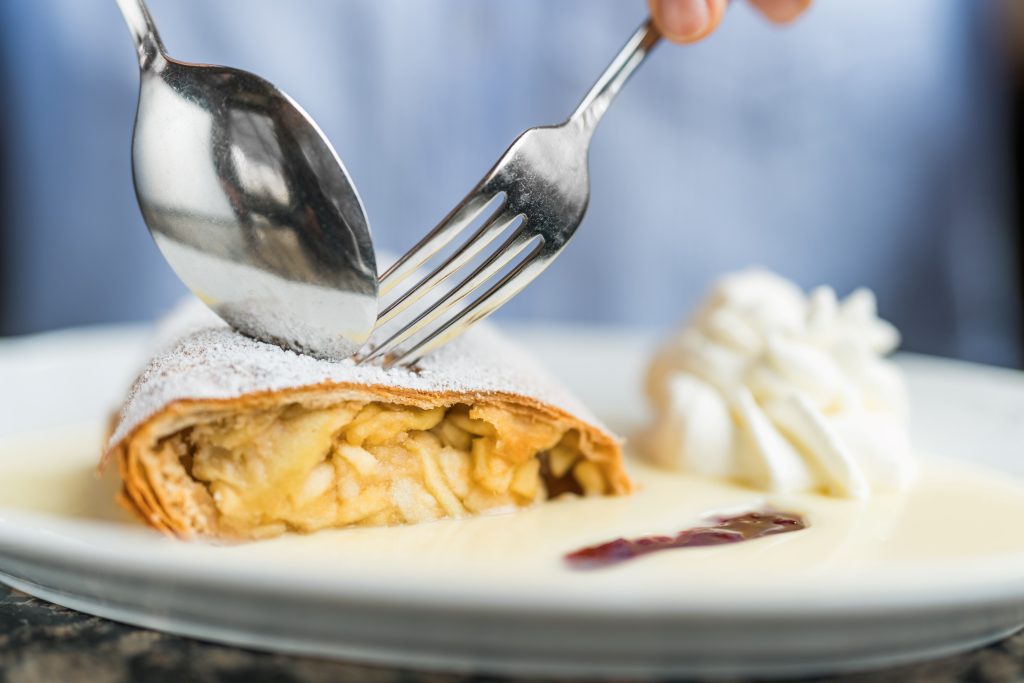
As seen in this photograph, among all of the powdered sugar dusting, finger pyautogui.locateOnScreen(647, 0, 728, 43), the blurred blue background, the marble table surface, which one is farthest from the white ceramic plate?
the blurred blue background

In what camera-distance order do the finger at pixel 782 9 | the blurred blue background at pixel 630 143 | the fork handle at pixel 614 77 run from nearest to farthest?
1. the fork handle at pixel 614 77
2. the finger at pixel 782 9
3. the blurred blue background at pixel 630 143

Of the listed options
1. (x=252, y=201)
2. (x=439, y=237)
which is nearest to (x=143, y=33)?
(x=252, y=201)

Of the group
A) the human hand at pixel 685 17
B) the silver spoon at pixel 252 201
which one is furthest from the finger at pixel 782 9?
the silver spoon at pixel 252 201

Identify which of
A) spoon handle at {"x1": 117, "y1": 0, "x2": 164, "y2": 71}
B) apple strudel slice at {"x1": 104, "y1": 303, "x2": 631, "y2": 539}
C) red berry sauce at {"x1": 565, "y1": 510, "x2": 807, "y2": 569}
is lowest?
red berry sauce at {"x1": 565, "y1": 510, "x2": 807, "y2": 569}

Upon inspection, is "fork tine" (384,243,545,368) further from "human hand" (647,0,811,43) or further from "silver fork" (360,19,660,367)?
"human hand" (647,0,811,43)

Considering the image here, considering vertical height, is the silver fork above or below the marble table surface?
above

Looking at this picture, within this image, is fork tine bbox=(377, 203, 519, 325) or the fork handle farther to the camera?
the fork handle

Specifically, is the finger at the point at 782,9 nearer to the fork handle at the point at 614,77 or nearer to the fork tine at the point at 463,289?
the fork handle at the point at 614,77
